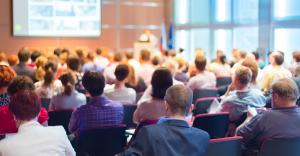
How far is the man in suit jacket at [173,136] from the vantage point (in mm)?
Answer: 2658

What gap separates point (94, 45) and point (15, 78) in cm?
963

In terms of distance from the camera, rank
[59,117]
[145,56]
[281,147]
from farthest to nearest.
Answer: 1. [145,56]
2. [59,117]
3. [281,147]

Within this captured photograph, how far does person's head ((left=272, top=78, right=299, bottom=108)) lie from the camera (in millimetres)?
3400

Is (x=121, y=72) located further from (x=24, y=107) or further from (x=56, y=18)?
(x=56, y=18)

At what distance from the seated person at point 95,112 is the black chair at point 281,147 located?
5.27ft

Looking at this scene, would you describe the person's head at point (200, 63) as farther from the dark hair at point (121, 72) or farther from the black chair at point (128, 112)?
the black chair at point (128, 112)

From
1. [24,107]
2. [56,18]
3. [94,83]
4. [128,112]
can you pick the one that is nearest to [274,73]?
[128,112]

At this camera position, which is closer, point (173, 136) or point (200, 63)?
point (173, 136)

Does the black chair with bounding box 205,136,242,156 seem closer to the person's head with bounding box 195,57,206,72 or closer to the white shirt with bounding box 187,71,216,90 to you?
the white shirt with bounding box 187,71,216,90

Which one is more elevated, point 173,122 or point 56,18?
point 56,18

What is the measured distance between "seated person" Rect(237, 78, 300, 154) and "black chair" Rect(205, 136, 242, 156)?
0.85 feet

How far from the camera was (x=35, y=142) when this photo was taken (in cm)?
263

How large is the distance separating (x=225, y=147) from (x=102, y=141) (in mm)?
1252

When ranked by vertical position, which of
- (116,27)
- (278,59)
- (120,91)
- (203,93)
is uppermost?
(116,27)
